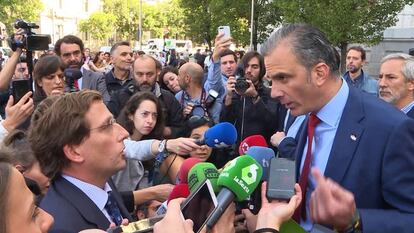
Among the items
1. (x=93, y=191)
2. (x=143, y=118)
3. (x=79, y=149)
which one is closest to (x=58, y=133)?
(x=79, y=149)

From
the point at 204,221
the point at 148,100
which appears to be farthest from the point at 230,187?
the point at 148,100

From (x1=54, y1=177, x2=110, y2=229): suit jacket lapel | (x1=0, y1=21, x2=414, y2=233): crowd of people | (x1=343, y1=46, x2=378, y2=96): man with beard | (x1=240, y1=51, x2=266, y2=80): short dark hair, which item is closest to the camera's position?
(x1=0, y1=21, x2=414, y2=233): crowd of people

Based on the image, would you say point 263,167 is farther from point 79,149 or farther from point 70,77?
point 70,77

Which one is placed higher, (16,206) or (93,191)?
(16,206)

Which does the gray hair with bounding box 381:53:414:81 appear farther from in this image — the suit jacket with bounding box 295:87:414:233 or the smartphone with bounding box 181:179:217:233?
the smartphone with bounding box 181:179:217:233

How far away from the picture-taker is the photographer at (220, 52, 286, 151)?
4832 millimetres

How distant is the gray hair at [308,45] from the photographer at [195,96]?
119 inches

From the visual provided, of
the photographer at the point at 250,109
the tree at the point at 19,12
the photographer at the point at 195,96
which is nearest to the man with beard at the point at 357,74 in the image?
the photographer at the point at 250,109

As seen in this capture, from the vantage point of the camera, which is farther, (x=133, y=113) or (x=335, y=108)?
(x=133, y=113)

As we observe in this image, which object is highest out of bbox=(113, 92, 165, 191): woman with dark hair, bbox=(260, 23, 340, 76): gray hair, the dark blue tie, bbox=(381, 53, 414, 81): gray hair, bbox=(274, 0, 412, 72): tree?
bbox=(274, 0, 412, 72): tree

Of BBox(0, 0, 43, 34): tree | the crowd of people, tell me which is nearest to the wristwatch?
the crowd of people

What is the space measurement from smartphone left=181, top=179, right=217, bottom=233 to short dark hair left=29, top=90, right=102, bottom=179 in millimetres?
751

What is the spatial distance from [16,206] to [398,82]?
3973mm

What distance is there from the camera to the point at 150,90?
4.99 m
